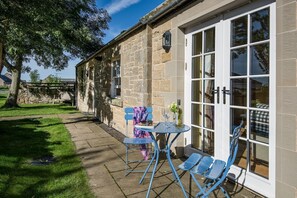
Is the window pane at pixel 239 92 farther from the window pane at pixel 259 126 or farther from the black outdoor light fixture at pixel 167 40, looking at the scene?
the black outdoor light fixture at pixel 167 40

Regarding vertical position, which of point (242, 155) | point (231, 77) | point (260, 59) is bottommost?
point (242, 155)

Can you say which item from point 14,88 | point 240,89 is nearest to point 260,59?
point 240,89

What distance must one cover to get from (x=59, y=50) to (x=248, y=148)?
23.4 ft

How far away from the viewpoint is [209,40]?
13.4 ft

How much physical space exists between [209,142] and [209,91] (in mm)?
868

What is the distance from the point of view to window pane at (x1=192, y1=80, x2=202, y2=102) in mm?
4346

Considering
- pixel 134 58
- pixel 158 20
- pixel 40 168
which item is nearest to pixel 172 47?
pixel 158 20

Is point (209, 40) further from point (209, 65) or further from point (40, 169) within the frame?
point (40, 169)

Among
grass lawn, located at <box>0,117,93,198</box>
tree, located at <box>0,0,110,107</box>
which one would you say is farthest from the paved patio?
tree, located at <box>0,0,110,107</box>

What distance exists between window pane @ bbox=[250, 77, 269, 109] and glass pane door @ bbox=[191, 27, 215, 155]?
0.82 meters

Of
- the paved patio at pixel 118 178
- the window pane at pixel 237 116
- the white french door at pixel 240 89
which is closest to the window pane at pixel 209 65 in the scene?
the white french door at pixel 240 89

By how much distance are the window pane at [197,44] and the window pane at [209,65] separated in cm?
27

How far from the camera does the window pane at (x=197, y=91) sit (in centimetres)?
435

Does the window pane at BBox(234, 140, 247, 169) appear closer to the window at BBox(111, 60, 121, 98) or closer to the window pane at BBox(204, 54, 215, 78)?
the window pane at BBox(204, 54, 215, 78)
